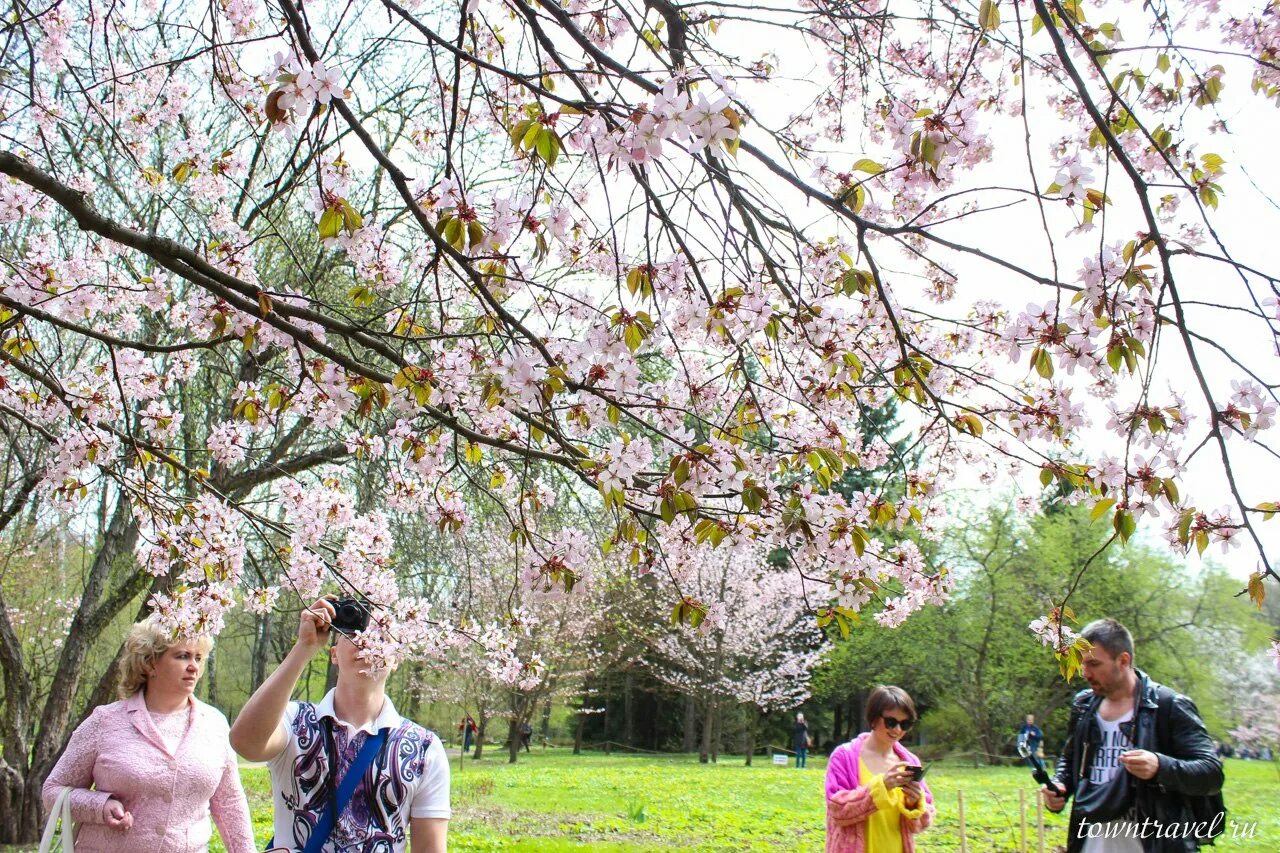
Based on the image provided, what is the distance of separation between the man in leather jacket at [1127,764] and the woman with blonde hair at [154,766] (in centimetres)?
233

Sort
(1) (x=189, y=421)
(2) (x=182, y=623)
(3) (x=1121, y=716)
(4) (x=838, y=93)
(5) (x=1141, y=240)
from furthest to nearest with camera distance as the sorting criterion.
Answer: (1) (x=189, y=421), (4) (x=838, y=93), (2) (x=182, y=623), (3) (x=1121, y=716), (5) (x=1141, y=240)

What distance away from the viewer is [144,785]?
2.60m

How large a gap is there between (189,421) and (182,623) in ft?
15.6

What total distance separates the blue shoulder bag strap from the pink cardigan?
5.49 feet

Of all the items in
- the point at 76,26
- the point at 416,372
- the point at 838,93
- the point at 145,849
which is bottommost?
the point at 145,849

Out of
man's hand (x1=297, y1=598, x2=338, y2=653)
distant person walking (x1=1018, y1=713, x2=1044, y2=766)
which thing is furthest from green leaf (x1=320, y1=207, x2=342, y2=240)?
distant person walking (x1=1018, y1=713, x2=1044, y2=766)

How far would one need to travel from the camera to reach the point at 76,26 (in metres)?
4.80

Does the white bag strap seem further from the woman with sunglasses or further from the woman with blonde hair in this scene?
the woman with sunglasses

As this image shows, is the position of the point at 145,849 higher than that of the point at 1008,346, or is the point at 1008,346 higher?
the point at 1008,346

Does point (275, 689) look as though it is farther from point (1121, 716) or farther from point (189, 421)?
point (189, 421)

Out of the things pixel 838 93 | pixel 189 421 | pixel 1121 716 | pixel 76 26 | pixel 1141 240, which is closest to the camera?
pixel 1141 240

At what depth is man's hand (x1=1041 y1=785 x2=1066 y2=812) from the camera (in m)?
2.68

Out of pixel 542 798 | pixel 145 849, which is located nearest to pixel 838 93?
pixel 145 849

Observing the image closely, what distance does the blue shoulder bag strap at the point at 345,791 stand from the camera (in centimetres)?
185
